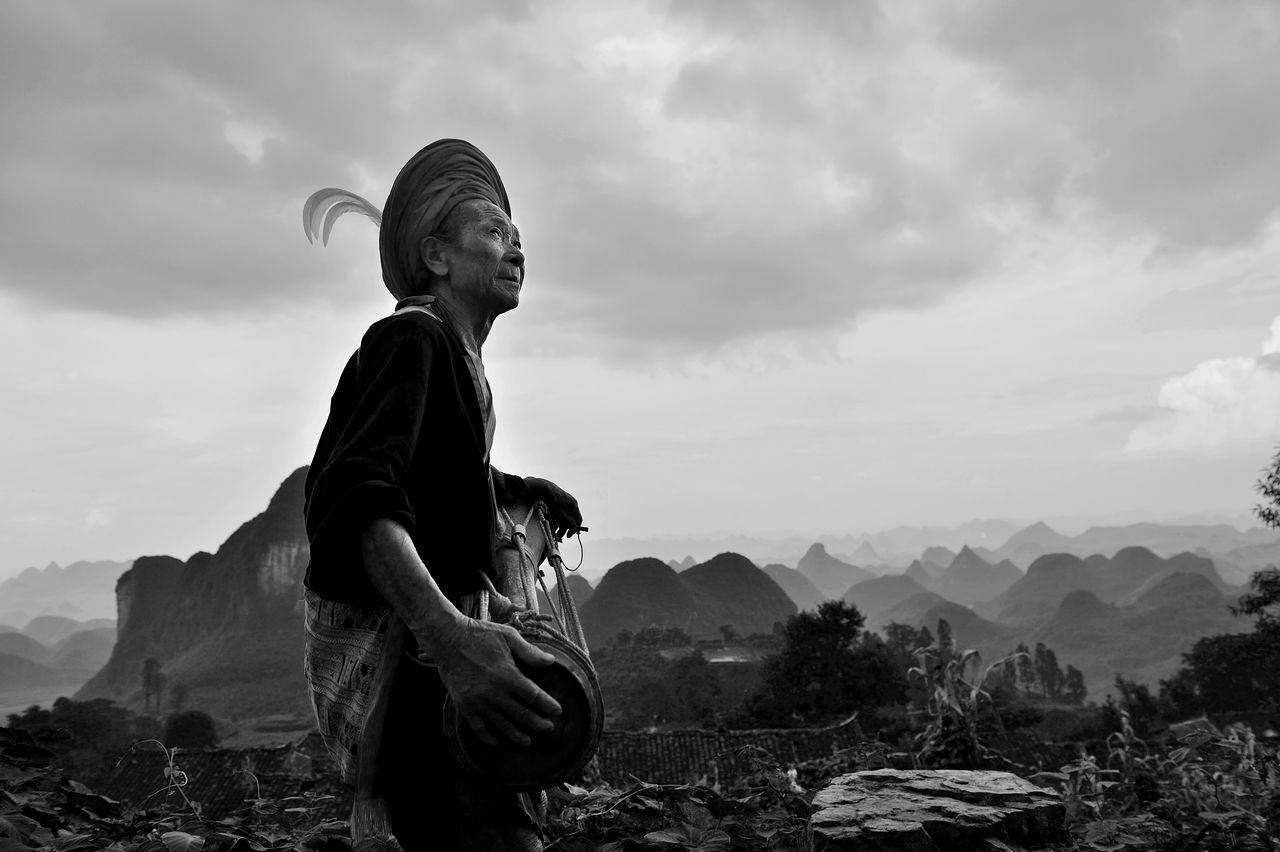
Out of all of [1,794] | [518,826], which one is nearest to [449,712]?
[518,826]

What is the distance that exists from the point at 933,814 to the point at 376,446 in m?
2.60

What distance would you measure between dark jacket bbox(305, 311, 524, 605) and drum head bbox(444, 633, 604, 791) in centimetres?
41

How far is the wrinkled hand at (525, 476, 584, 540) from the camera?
266 centimetres

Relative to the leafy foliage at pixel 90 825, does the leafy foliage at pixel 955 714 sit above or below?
below

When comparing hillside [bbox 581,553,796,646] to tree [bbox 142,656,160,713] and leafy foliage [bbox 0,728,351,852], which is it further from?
leafy foliage [bbox 0,728,351,852]

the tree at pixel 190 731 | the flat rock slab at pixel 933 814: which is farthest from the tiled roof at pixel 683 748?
the tree at pixel 190 731

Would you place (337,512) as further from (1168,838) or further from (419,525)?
(1168,838)

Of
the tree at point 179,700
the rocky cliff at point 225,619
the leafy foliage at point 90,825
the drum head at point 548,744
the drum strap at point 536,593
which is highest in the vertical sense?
the rocky cliff at point 225,619

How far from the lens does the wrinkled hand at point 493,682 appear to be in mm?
1641

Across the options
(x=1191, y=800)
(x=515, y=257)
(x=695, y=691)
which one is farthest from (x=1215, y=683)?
(x=515, y=257)

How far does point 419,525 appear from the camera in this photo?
202 centimetres

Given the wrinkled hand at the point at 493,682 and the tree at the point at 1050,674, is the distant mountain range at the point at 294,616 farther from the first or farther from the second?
the wrinkled hand at the point at 493,682

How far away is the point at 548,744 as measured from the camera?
1686 mm

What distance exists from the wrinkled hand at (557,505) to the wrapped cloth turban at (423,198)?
69cm
